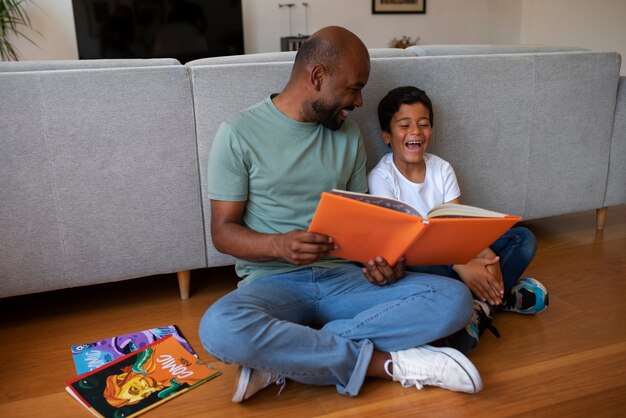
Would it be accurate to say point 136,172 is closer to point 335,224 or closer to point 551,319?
point 335,224

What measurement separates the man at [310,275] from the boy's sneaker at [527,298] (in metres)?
0.40

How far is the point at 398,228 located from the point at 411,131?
1.89 ft

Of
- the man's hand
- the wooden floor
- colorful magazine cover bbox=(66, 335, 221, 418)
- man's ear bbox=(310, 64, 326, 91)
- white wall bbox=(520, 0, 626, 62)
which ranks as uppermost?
white wall bbox=(520, 0, 626, 62)

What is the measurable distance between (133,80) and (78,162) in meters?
0.28

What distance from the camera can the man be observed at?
125 centimetres

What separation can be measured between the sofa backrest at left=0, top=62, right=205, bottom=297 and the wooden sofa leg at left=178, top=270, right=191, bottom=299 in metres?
0.10

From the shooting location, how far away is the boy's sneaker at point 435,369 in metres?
1.27

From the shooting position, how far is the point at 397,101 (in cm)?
172

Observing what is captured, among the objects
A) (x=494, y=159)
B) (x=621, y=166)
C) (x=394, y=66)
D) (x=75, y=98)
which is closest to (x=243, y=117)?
(x=75, y=98)

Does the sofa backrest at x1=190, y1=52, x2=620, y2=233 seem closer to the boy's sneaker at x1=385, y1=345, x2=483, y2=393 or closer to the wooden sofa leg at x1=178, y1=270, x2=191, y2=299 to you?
the wooden sofa leg at x1=178, y1=270, x2=191, y2=299

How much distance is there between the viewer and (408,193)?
1.72 meters

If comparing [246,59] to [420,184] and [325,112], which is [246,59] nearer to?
[325,112]

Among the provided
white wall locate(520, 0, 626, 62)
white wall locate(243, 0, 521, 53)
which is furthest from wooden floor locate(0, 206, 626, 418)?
white wall locate(243, 0, 521, 53)

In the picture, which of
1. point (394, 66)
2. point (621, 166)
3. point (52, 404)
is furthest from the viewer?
point (621, 166)
